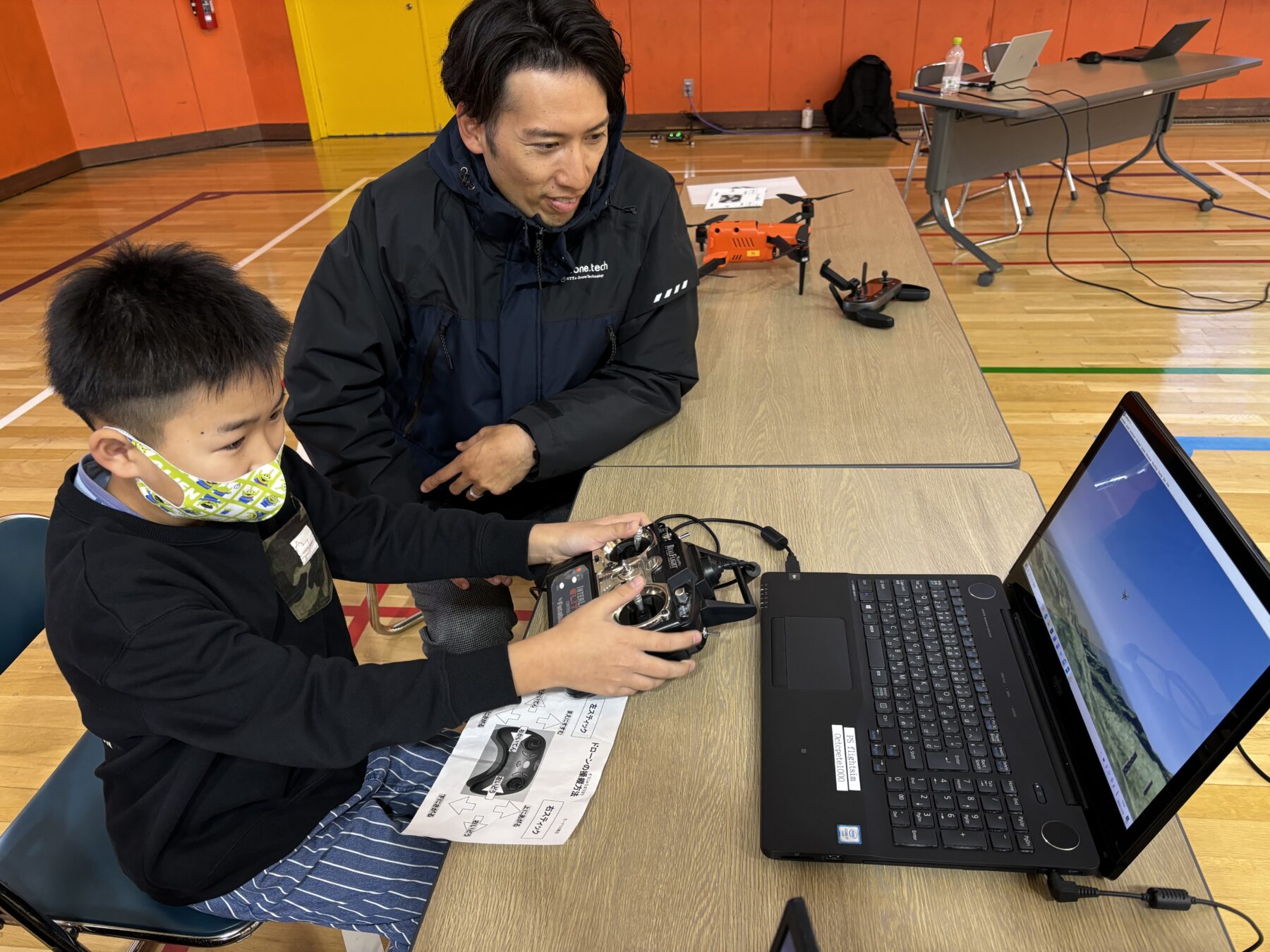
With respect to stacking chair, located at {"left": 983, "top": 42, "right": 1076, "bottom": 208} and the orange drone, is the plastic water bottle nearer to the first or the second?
stacking chair, located at {"left": 983, "top": 42, "right": 1076, "bottom": 208}

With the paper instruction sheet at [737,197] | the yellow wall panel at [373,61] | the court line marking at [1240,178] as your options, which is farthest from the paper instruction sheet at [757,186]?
the yellow wall panel at [373,61]

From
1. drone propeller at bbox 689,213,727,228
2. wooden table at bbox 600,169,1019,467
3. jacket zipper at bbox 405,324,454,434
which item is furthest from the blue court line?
jacket zipper at bbox 405,324,454,434

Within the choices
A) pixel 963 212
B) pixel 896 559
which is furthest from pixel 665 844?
pixel 963 212

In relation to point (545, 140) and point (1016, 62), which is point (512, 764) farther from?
point (1016, 62)

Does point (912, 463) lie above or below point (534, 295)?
below

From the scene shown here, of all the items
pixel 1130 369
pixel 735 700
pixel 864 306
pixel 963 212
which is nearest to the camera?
pixel 735 700

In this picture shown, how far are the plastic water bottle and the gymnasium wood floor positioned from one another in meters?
0.78

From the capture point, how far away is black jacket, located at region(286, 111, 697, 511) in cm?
143

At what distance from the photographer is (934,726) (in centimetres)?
88

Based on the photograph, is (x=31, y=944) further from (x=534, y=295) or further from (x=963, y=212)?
(x=963, y=212)

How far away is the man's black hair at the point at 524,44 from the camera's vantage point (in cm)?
129

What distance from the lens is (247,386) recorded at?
961 mm

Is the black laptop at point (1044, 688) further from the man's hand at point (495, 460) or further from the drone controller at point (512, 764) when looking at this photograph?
the man's hand at point (495, 460)

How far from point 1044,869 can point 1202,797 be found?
1259mm
